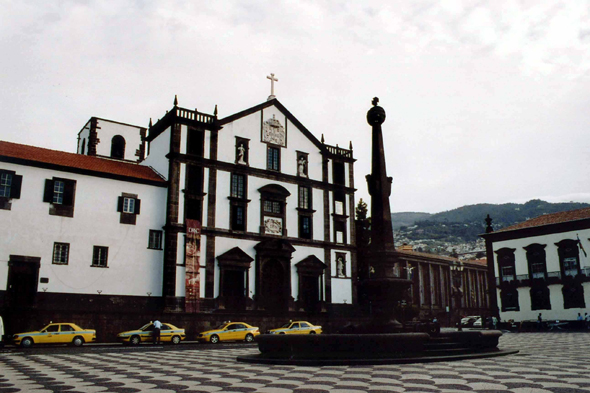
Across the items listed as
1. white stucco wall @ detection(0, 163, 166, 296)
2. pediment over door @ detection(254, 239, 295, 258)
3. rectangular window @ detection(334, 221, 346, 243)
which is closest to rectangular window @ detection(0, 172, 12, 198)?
white stucco wall @ detection(0, 163, 166, 296)

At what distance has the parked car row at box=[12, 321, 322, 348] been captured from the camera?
24.2 m

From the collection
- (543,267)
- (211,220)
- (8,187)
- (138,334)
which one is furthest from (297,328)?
(543,267)

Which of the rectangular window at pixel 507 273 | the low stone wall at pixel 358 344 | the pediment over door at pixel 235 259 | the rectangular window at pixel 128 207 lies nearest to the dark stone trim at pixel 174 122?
the rectangular window at pixel 128 207

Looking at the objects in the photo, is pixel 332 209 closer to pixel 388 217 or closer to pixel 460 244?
pixel 388 217

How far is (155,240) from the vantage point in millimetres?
33906

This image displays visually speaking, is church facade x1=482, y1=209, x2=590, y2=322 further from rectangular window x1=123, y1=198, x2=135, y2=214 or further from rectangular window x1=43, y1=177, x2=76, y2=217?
rectangular window x1=43, y1=177, x2=76, y2=217

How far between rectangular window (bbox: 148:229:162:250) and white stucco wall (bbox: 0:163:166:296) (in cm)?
25

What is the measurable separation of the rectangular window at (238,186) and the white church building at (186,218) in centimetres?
7

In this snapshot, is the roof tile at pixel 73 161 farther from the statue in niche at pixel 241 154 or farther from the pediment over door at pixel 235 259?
the pediment over door at pixel 235 259

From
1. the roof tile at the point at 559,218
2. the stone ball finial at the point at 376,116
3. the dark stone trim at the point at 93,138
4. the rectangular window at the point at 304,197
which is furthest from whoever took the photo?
the roof tile at the point at 559,218

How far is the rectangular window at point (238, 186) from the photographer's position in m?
37.5

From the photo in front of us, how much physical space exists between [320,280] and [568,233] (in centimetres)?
2391

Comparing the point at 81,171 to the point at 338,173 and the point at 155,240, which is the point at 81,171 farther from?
the point at 338,173

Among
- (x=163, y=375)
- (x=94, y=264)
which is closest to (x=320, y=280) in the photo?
(x=94, y=264)
